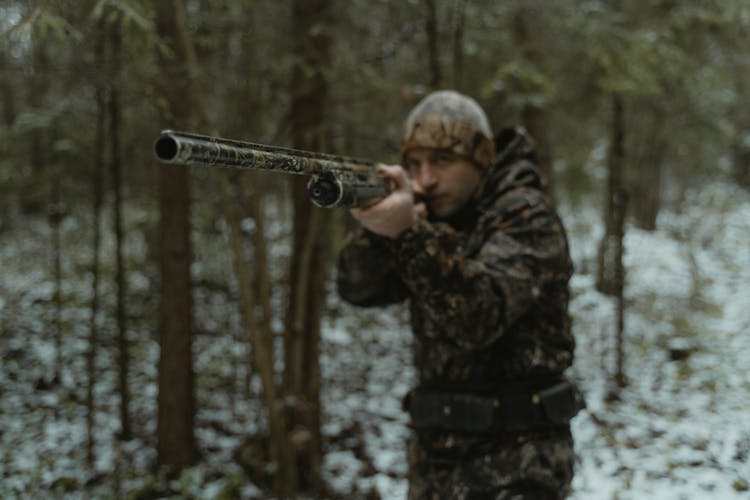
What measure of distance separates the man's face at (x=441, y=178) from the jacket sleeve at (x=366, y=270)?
1.03 feet

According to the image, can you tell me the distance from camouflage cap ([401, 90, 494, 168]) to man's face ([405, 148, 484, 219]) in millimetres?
39

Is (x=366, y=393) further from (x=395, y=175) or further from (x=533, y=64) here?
(x=395, y=175)

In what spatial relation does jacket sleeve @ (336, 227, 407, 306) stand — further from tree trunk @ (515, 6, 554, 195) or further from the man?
tree trunk @ (515, 6, 554, 195)

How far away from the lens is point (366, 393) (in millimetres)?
9289

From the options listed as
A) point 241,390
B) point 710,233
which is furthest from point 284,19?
point 710,233

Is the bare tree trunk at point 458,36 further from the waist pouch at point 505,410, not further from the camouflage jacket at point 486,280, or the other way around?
the waist pouch at point 505,410

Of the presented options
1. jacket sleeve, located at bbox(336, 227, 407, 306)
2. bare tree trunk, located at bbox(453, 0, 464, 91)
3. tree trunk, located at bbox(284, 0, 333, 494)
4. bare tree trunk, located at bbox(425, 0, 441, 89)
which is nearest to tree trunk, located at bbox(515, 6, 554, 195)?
bare tree trunk, located at bbox(453, 0, 464, 91)

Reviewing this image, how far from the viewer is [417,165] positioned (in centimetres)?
278

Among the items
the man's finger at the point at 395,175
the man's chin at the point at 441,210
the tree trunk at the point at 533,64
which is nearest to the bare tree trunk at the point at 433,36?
the tree trunk at the point at 533,64

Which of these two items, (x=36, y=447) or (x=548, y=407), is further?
(x=36, y=447)

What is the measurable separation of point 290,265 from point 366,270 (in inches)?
180

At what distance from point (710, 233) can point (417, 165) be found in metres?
18.3

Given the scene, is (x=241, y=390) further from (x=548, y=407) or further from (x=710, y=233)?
(x=710, y=233)

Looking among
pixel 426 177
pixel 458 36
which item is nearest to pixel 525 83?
pixel 458 36
